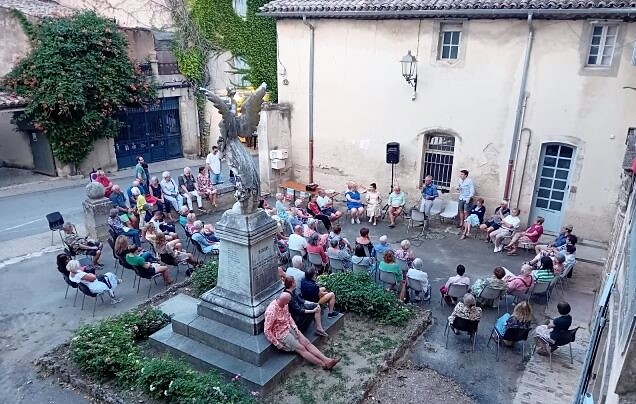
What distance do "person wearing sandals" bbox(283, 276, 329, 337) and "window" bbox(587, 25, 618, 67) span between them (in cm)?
872

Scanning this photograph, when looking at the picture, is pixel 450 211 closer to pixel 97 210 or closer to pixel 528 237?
pixel 528 237

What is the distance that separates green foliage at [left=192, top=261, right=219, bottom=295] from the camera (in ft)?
29.7

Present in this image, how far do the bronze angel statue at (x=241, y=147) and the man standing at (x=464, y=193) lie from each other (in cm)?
734

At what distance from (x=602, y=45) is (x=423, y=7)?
4193 mm

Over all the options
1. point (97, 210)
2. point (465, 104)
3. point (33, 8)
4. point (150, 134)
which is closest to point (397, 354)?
point (465, 104)

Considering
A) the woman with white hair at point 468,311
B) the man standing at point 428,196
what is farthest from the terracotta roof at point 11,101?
the woman with white hair at point 468,311

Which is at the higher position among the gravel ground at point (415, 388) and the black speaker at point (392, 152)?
the black speaker at point (392, 152)

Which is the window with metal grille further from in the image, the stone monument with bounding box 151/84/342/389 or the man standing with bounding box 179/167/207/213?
the stone monument with bounding box 151/84/342/389

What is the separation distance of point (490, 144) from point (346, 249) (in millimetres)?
5256

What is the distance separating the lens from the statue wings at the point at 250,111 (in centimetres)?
697

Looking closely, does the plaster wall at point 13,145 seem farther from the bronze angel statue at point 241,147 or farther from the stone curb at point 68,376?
the bronze angel statue at point 241,147

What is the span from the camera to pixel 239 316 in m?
7.18

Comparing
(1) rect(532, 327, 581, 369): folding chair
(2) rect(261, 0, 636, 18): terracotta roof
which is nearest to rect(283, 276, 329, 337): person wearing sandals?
(1) rect(532, 327, 581, 369): folding chair

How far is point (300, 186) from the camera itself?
15.4 meters
